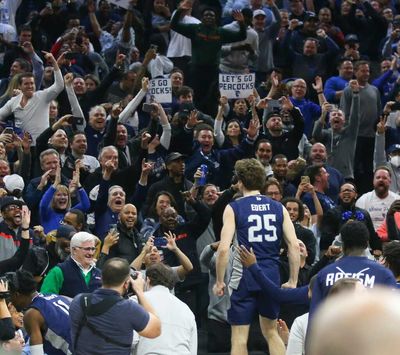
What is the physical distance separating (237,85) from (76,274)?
22.3 ft

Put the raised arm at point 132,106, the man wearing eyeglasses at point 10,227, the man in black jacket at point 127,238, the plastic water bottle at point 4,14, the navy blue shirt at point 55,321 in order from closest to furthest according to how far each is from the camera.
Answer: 1. the navy blue shirt at point 55,321
2. the man wearing eyeglasses at point 10,227
3. the man in black jacket at point 127,238
4. the raised arm at point 132,106
5. the plastic water bottle at point 4,14

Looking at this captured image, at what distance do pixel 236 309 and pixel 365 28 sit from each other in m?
12.0

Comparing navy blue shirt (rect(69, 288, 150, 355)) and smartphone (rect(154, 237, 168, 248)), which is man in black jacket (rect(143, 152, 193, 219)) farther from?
navy blue shirt (rect(69, 288, 150, 355))

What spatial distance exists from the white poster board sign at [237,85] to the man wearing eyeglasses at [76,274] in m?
6.54

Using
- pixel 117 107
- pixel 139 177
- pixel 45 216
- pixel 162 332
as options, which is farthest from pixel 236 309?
pixel 117 107

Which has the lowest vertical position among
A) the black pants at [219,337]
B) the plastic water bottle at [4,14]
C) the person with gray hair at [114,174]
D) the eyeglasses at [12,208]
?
the black pants at [219,337]

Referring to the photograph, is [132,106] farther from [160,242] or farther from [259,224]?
[259,224]

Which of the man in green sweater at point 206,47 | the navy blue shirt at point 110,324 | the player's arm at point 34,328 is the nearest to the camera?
the navy blue shirt at point 110,324

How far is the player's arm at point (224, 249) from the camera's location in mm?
8266

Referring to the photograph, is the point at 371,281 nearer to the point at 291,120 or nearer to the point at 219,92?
the point at 291,120

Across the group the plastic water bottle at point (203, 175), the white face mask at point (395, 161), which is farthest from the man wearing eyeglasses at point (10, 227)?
the white face mask at point (395, 161)

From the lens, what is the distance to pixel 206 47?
53.3 ft

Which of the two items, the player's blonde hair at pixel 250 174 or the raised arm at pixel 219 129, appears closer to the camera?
the player's blonde hair at pixel 250 174

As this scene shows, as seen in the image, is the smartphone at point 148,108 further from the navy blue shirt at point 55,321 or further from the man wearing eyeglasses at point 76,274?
the navy blue shirt at point 55,321
